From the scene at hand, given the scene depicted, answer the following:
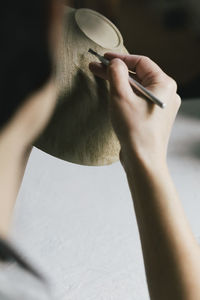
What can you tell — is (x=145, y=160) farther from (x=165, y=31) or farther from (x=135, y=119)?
(x=165, y=31)

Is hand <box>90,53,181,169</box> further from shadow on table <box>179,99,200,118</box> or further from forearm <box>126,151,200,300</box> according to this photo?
shadow on table <box>179,99,200,118</box>

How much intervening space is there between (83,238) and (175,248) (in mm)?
326

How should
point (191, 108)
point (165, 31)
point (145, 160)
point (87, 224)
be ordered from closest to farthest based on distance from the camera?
point (145, 160), point (87, 224), point (165, 31), point (191, 108)

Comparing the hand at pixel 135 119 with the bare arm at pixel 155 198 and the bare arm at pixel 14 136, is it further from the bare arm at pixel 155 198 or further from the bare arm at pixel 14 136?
the bare arm at pixel 14 136

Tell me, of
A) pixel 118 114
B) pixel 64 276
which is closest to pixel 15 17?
pixel 118 114

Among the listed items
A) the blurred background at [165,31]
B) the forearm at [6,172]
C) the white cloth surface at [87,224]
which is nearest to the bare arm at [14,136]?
the forearm at [6,172]

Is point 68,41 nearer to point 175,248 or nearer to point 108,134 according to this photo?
point 108,134

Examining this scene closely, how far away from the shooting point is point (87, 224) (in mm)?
638

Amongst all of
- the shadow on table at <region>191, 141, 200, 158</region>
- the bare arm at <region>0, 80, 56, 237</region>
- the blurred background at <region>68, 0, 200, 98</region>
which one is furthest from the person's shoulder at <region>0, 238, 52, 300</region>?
the shadow on table at <region>191, 141, 200, 158</region>

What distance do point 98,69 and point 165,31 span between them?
1.45ft

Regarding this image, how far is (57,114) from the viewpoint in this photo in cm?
36

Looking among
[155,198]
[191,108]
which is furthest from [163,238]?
[191,108]

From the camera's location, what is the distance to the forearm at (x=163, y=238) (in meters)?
0.31

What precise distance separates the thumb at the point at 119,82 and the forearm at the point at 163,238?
0.06 meters
